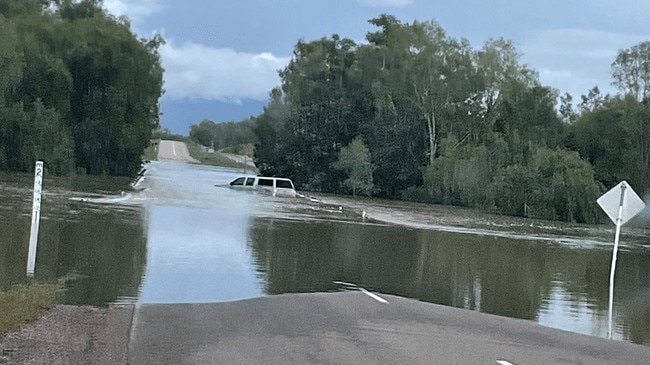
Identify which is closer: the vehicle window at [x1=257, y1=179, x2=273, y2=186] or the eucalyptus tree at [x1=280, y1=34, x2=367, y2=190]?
the vehicle window at [x1=257, y1=179, x2=273, y2=186]

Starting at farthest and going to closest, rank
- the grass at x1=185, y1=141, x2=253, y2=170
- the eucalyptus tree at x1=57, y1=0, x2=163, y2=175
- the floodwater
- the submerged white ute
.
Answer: the grass at x1=185, y1=141, x2=253, y2=170
the eucalyptus tree at x1=57, y1=0, x2=163, y2=175
the submerged white ute
the floodwater

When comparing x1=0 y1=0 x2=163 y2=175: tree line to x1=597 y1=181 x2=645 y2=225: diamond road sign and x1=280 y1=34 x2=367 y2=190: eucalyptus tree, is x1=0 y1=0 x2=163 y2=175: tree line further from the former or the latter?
x1=597 y1=181 x2=645 y2=225: diamond road sign

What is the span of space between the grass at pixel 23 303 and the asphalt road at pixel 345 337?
1171 millimetres

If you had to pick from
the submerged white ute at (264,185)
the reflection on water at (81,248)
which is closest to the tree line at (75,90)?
the submerged white ute at (264,185)

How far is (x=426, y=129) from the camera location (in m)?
77.3

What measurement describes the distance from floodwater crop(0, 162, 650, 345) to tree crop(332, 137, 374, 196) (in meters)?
36.9

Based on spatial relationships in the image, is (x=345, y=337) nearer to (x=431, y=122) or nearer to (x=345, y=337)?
(x=345, y=337)

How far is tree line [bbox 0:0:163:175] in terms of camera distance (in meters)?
62.2

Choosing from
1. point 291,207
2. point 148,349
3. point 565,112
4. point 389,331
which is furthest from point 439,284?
point 565,112

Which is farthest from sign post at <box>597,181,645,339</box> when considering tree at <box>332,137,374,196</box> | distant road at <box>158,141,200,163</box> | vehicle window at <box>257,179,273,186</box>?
distant road at <box>158,141,200,163</box>

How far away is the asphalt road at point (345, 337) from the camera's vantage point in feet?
32.7

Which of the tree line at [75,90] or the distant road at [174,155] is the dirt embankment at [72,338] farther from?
the distant road at [174,155]

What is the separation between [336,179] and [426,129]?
327 inches

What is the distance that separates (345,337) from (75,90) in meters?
64.1
